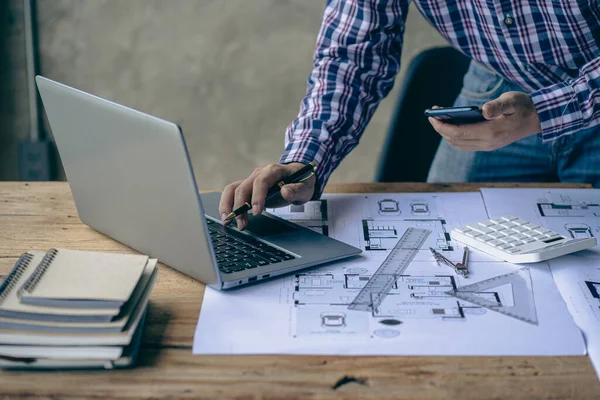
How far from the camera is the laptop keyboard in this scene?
3.16ft

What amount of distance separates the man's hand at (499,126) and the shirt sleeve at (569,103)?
0.02 meters

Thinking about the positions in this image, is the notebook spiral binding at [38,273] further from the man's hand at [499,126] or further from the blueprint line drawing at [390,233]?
the man's hand at [499,126]

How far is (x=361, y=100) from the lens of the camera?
142 centimetres

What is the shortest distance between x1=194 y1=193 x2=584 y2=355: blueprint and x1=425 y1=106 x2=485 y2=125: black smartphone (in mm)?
199

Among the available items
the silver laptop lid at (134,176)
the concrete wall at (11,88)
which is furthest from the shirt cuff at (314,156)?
the concrete wall at (11,88)

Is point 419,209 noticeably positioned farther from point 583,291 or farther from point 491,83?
point 491,83

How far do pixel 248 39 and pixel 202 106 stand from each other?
29 centimetres

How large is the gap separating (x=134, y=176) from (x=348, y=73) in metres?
0.63

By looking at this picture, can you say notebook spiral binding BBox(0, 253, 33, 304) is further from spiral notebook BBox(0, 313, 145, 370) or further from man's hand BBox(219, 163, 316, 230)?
man's hand BBox(219, 163, 316, 230)

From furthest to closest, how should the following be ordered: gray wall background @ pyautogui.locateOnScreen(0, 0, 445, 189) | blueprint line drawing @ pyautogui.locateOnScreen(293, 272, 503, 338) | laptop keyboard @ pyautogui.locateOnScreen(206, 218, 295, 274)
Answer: gray wall background @ pyautogui.locateOnScreen(0, 0, 445, 189)
laptop keyboard @ pyautogui.locateOnScreen(206, 218, 295, 274)
blueprint line drawing @ pyautogui.locateOnScreen(293, 272, 503, 338)

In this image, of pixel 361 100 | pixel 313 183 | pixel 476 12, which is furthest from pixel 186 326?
pixel 476 12

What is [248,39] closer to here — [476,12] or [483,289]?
[476,12]

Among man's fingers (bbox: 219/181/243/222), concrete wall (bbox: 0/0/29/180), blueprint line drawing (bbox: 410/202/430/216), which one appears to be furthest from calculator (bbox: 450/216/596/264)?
concrete wall (bbox: 0/0/29/180)

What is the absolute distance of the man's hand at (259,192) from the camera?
1.11m
